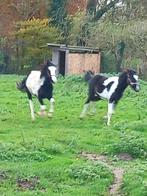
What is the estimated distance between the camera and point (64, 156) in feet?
41.5

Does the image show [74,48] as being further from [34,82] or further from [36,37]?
[34,82]

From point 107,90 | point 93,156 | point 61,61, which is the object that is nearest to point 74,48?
point 61,61

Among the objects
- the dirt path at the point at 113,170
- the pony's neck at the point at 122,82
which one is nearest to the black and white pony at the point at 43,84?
the pony's neck at the point at 122,82

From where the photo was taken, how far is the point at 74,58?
122 ft

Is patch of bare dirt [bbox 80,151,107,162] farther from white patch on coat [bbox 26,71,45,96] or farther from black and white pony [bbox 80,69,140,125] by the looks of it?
white patch on coat [bbox 26,71,45,96]

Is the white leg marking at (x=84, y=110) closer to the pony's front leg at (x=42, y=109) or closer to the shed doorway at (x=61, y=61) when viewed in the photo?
the pony's front leg at (x=42, y=109)

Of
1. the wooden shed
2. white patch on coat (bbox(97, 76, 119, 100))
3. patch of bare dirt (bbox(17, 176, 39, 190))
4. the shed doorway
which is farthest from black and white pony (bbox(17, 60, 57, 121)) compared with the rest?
the shed doorway

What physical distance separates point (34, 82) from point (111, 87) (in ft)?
7.74

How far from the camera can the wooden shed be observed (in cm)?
3709

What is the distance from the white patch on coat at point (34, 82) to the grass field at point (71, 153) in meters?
0.89

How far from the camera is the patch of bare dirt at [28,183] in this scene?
9820mm

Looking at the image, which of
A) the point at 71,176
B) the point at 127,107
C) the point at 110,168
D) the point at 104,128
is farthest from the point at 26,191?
the point at 127,107

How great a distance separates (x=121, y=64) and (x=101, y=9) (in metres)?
4.39

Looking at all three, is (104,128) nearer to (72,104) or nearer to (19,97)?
(72,104)
